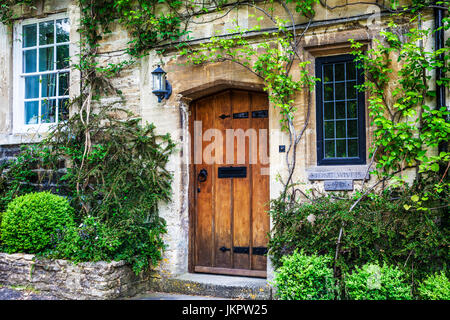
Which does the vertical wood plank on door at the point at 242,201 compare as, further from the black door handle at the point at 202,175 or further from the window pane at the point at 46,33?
the window pane at the point at 46,33

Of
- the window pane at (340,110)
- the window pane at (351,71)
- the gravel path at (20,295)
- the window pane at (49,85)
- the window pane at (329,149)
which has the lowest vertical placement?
the gravel path at (20,295)

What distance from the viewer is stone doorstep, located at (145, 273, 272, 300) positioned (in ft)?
15.9

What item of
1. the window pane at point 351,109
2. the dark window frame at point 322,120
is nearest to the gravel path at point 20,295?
the dark window frame at point 322,120

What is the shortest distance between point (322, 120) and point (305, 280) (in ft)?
6.19

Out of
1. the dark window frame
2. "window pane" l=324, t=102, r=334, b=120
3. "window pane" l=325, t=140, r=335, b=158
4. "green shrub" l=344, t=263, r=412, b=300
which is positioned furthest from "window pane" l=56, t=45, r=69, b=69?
"green shrub" l=344, t=263, r=412, b=300

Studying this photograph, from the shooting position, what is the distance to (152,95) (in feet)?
18.7

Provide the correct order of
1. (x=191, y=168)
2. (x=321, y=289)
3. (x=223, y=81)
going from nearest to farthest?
(x=321, y=289) → (x=223, y=81) → (x=191, y=168)

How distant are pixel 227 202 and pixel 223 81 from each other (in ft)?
5.01

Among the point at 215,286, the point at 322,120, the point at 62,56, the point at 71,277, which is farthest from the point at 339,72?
the point at 62,56

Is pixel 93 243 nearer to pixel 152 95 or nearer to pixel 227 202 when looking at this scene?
pixel 227 202

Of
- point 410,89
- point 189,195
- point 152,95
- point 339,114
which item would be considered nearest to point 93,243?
point 189,195

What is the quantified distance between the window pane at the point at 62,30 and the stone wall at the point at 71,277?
328 cm

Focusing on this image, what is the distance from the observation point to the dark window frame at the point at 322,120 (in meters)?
4.73

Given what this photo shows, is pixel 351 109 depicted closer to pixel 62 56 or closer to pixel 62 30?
pixel 62 56
